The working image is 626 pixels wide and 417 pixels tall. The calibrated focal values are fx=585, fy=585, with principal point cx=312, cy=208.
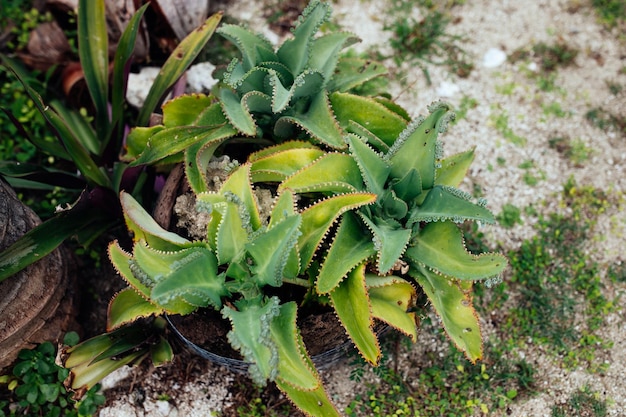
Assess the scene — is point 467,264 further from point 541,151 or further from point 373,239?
point 541,151

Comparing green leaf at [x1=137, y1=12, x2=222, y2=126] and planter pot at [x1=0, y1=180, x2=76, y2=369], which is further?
green leaf at [x1=137, y1=12, x2=222, y2=126]

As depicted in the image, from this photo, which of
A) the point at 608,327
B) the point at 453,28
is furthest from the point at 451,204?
the point at 453,28

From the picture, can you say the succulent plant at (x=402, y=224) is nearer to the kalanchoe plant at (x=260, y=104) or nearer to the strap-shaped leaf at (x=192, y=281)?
the kalanchoe plant at (x=260, y=104)

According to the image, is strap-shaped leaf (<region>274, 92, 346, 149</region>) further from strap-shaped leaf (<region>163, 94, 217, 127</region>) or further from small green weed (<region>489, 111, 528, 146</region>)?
small green weed (<region>489, 111, 528, 146</region>)

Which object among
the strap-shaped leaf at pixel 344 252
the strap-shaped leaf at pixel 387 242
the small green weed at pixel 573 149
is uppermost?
the strap-shaped leaf at pixel 387 242

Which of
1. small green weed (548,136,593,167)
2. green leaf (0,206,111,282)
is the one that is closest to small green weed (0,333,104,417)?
green leaf (0,206,111,282)

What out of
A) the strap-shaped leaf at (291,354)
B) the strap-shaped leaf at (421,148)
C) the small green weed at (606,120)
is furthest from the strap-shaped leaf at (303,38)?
the small green weed at (606,120)

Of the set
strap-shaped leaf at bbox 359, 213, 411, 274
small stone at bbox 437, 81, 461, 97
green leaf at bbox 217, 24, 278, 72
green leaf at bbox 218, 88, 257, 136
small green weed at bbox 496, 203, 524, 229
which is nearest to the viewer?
strap-shaped leaf at bbox 359, 213, 411, 274
